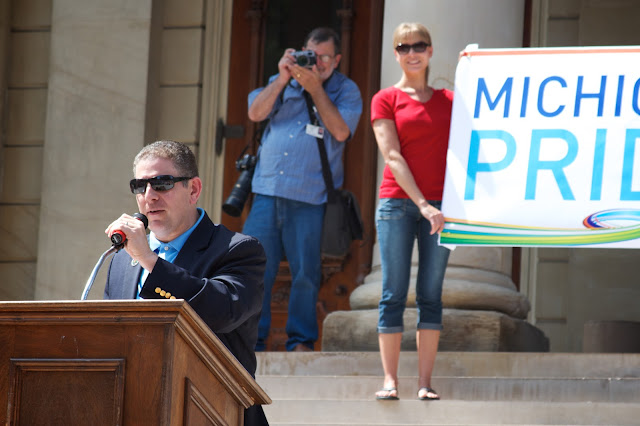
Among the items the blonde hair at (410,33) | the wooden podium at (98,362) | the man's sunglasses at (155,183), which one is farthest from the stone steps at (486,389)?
the wooden podium at (98,362)

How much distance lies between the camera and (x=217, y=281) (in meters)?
3.64

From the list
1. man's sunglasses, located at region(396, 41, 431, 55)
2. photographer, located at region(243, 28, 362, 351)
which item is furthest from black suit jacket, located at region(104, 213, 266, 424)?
photographer, located at region(243, 28, 362, 351)

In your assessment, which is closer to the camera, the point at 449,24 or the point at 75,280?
the point at 449,24

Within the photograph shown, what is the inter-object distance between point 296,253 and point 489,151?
4.72 ft

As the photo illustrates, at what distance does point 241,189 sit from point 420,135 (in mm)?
1582

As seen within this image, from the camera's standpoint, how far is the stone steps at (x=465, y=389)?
231 inches

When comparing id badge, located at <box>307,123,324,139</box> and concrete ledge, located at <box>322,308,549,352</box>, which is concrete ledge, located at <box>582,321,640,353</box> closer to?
concrete ledge, located at <box>322,308,549,352</box>

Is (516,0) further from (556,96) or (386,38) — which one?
(556,96)

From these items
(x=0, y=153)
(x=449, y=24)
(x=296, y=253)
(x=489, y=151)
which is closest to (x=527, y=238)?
(x=489, y=151)

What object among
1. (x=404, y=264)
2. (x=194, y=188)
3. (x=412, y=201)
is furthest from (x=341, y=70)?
(x=194, y=188)

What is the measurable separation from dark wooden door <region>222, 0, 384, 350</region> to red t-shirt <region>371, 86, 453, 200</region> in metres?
3.21

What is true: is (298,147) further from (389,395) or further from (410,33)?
(389,395)

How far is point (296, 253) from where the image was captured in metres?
7.36

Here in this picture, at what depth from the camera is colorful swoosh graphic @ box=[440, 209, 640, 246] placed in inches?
247
